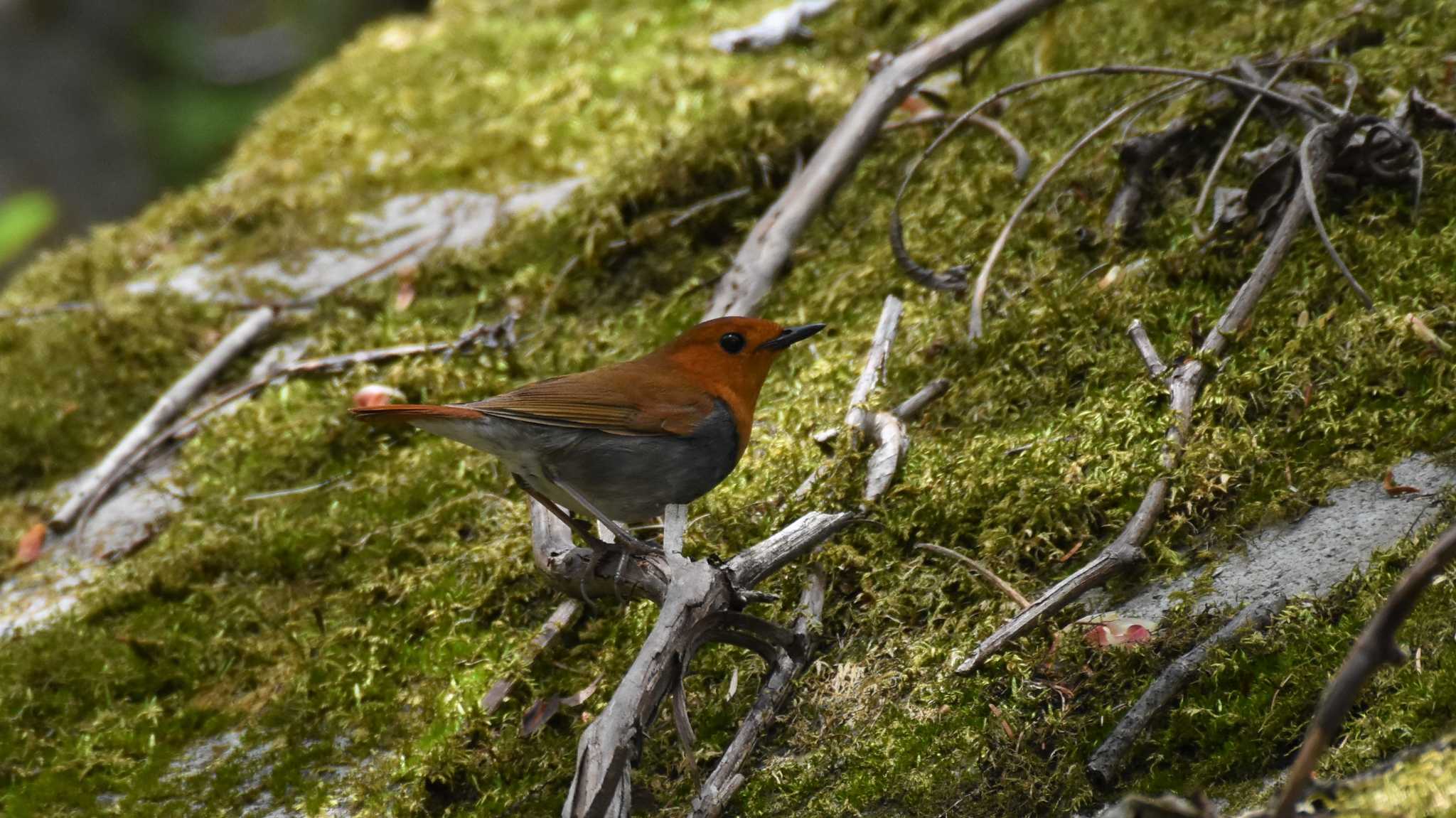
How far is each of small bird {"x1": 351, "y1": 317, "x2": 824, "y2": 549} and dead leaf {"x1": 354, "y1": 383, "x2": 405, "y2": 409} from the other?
3.17 feet

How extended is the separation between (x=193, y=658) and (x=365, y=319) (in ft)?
5.62

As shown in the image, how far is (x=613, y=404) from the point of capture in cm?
331

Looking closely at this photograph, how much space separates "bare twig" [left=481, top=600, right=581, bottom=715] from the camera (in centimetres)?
291

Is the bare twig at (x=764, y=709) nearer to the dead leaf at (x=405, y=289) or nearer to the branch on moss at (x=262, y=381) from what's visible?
the branch on moss at (x=262, y=381)

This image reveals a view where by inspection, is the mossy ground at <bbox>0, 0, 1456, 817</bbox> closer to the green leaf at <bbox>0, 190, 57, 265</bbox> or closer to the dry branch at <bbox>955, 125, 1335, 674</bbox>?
the dry branch at <bbox>955, 125, 1335, 674</bbox>

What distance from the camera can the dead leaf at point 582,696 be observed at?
2832 millimetres

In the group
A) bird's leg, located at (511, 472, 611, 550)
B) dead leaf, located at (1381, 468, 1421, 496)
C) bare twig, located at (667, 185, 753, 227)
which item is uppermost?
bare twig, located at (667, 185, 753, 227)

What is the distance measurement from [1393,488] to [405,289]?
3631 mm

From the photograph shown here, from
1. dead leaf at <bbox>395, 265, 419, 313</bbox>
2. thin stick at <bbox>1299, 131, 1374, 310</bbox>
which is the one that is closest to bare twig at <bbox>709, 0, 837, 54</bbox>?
dead leaf at <bbox>395, 265, 419, 313</bbox>

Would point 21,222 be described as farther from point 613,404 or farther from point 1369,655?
point 1369,655

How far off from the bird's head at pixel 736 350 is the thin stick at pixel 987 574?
802mm

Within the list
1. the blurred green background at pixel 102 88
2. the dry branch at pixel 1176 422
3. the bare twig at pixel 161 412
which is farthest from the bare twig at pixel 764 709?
the blurred green background at pixel 102 88

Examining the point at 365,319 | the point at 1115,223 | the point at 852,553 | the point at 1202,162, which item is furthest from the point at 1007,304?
the point at 365,319

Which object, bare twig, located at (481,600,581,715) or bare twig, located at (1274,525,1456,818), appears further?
bare twig, located at (481,600,581,715)
